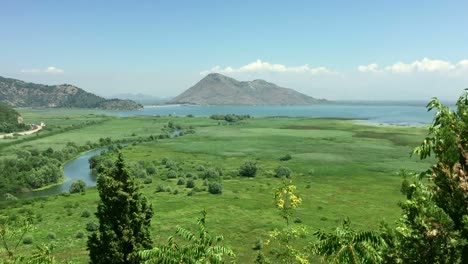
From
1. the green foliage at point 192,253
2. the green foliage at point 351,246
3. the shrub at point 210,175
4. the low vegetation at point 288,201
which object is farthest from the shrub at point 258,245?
the shrub at point 210,175

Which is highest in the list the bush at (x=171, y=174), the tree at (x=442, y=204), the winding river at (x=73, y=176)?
the tree at (x=442, y=204)

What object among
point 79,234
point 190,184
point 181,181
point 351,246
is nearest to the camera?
point 351,246

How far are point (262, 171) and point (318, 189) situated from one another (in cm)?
2475

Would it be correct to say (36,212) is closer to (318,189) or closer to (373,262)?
(318,189)

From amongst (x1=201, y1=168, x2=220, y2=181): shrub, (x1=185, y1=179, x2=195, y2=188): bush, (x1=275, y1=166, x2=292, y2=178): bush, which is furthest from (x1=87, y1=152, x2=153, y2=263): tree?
(x1=275, y1=166, x2=292, y2=178): bush

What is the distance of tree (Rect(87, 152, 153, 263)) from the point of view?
27.6m

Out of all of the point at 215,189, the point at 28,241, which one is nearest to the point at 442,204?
the point at 28,241

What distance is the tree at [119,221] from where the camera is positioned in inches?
1086

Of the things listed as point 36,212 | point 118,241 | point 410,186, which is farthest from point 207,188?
point 410,186

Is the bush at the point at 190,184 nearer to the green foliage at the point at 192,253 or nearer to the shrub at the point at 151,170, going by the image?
the shrub at the point at 151,170

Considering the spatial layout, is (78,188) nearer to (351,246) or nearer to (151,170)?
(151,170)

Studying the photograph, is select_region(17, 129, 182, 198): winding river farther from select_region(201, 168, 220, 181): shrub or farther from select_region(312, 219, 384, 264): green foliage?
select_region(312, 219, 384, 264): green foliage

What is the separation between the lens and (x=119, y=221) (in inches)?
1107

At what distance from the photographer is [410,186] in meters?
10.4
